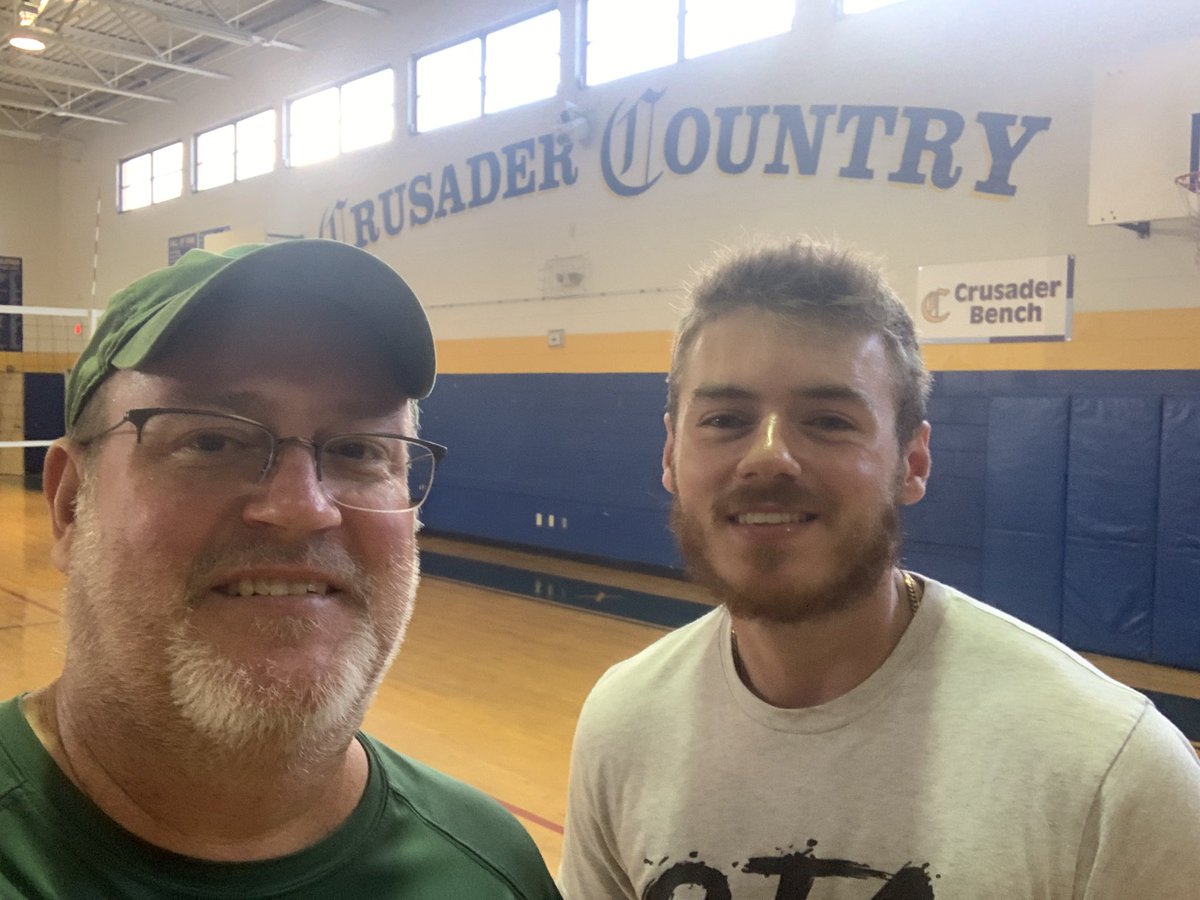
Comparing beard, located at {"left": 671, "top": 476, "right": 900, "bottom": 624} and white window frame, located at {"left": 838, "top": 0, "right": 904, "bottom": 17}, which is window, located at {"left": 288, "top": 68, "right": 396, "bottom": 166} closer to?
white window frame, located at {"left": 838, "top": 0, "right": 904, "bottom": 17}

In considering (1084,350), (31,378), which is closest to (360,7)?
(1084,350)

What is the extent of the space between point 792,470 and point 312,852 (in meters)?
0.76

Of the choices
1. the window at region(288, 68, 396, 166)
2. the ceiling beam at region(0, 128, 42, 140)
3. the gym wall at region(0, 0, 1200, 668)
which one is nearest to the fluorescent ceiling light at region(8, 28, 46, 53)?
the window at region(288, 68, 396, 166)

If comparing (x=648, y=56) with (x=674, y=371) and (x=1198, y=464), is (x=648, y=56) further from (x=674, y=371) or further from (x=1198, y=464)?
(x=674, y=371)

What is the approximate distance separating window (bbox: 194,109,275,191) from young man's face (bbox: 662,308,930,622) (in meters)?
12.8

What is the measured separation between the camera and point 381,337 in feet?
3.47

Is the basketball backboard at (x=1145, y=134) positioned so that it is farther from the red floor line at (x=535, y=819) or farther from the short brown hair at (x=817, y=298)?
the short brown hair at (x=817, y=298)

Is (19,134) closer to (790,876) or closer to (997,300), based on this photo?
(997,300)

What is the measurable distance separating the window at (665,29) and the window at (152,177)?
8.65m

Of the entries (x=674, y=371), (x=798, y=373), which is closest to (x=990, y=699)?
(x=798, y=373)

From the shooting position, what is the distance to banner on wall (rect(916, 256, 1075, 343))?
619 cm

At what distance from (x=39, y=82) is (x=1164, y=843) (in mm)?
17835

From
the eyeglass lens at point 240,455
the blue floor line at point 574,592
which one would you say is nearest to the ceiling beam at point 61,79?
the blue floor line at point 574,592

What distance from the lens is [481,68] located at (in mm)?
9961
